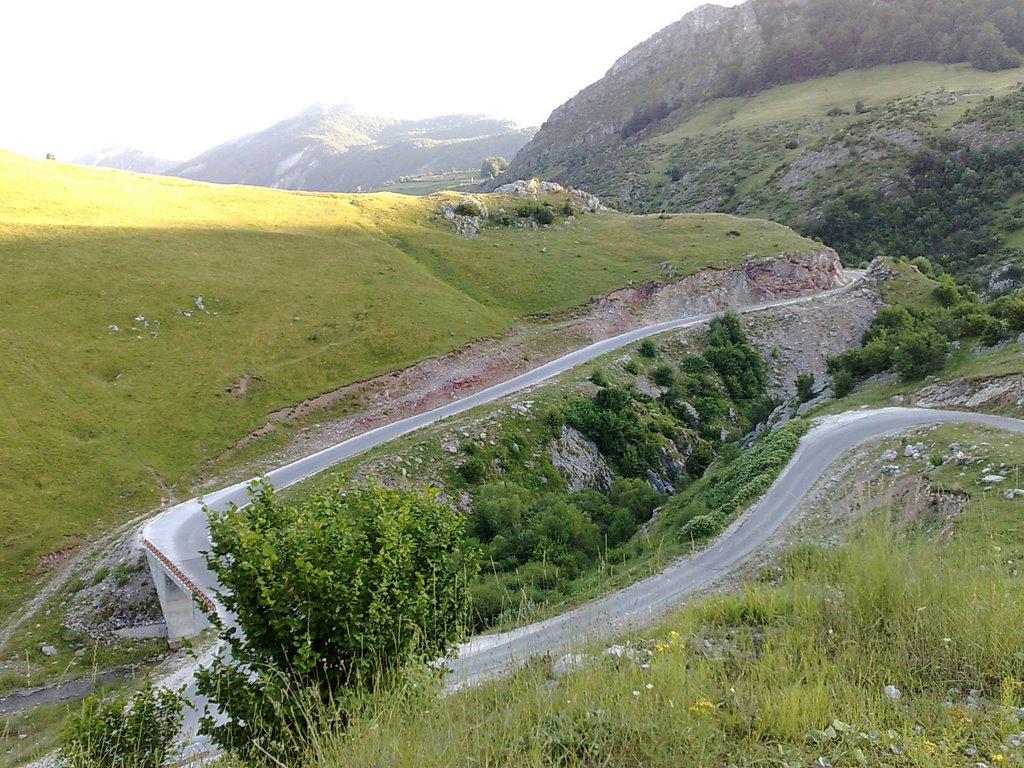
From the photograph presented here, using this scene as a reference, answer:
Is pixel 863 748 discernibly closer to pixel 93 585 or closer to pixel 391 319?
pixel 93 585

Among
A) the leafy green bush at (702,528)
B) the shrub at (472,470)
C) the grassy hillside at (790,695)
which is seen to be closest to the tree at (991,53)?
the shrub at (472,470)

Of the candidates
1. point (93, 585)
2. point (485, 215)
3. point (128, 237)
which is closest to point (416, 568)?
point (93, 585)

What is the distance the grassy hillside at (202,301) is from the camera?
32500mm

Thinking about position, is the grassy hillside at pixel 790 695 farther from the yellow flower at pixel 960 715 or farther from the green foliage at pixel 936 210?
the green foliage at pixel 936 210

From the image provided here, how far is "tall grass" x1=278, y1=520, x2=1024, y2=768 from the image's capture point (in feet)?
14.2

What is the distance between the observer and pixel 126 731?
26.8 feet

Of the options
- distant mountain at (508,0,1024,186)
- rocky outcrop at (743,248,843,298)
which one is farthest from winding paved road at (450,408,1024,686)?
distant mountain at (508,0,1024,186)

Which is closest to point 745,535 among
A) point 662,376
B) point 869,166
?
point 662,376

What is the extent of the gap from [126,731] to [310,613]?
13.1ft

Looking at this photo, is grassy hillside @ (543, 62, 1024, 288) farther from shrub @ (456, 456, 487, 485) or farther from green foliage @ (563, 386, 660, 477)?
shrub @ (456, 456, 487, 485)

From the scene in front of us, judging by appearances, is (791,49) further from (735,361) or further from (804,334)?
(735,361)

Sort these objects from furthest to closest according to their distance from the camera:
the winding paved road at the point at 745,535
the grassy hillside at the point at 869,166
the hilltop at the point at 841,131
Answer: the hilltop at the point at 841,131
the grassy hillside at the point at 869,166
the winding paved road at the point at 745,535

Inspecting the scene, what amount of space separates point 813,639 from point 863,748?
1.41m

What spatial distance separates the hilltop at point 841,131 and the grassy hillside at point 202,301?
109ft
